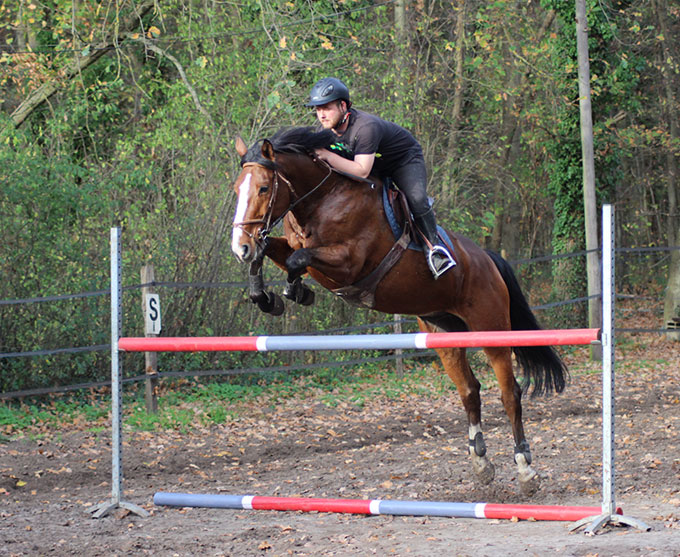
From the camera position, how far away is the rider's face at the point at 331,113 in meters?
5.46

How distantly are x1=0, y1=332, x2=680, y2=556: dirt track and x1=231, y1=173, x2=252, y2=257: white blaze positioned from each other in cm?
162

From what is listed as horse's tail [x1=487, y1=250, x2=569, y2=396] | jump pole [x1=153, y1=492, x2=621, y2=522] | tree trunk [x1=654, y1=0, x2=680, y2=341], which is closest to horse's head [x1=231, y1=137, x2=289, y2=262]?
jump pole [x1=153, y1=492, x2=621, y2=522]

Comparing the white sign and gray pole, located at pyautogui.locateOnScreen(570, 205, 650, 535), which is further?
the white sign

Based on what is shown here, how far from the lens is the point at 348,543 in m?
4.67

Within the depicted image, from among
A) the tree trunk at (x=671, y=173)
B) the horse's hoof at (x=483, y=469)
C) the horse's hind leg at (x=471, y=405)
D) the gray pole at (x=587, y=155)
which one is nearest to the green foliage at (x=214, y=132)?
the tree trunk at (x=671, y=173)

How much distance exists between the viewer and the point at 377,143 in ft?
17.8

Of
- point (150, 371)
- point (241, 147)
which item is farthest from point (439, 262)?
point (150, 371)

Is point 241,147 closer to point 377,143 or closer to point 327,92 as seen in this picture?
point 327,92

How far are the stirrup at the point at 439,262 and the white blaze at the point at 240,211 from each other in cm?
130

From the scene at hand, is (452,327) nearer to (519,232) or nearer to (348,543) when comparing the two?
(348,543)

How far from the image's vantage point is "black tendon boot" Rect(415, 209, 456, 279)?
18.2ft

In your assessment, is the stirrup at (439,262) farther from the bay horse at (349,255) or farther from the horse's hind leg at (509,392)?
the horse's hind leg at (509,392)

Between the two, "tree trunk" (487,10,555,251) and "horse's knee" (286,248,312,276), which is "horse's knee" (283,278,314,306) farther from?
"tree trunk" (487,10,555,251)

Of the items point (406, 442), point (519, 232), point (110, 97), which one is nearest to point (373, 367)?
point (406, 442)
